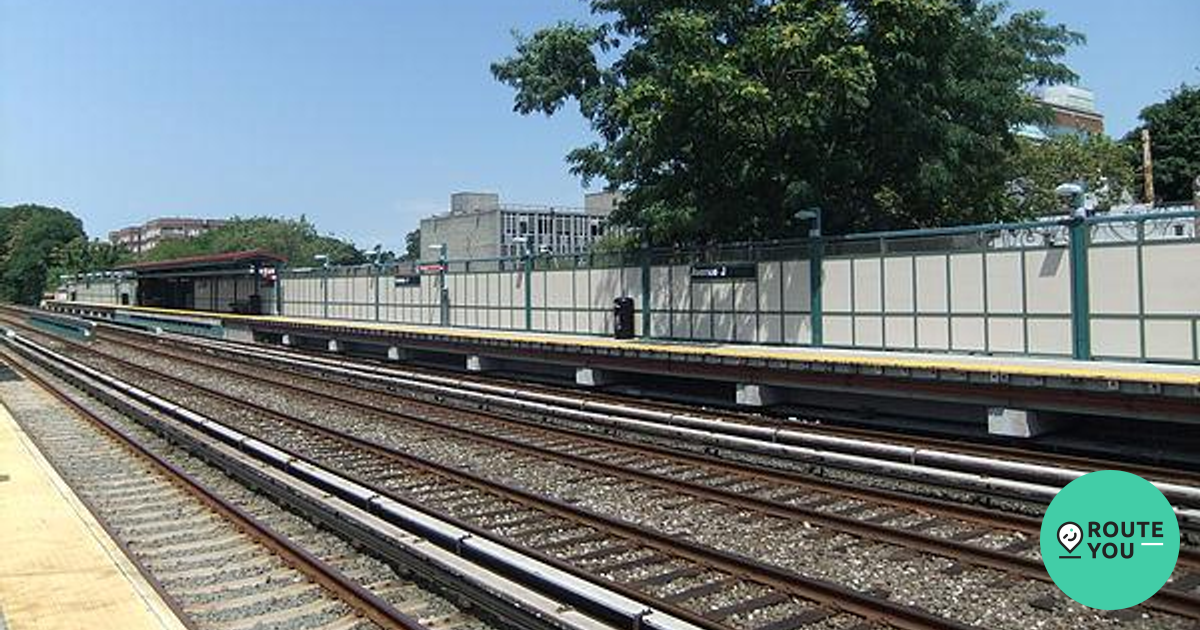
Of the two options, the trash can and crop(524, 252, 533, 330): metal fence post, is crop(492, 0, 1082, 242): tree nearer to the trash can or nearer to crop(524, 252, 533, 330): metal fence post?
the trash can

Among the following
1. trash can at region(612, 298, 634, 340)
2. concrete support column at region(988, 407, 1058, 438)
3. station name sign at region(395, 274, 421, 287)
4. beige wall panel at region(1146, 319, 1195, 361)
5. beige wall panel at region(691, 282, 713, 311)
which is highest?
station name sign at region(395, 274, 421, 287)

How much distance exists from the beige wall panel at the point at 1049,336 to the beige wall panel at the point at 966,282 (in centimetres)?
109

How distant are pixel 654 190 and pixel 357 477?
13.9 meters

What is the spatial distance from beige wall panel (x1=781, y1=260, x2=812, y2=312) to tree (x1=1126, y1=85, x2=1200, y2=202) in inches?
1855

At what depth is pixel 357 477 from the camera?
41.7 ft

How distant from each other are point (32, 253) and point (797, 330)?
135274mm

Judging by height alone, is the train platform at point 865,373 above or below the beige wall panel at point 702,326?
below

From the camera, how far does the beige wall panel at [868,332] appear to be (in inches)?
783

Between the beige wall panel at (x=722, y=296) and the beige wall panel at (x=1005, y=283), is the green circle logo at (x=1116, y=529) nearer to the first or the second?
the beige wall panel at (x=1005, y=283)

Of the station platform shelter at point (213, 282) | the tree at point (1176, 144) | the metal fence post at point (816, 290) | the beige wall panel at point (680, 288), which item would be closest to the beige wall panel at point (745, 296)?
the beige wall panel at point (680, 288)

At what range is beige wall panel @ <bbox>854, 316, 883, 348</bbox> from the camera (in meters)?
19.9

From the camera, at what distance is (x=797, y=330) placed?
21.7 meters

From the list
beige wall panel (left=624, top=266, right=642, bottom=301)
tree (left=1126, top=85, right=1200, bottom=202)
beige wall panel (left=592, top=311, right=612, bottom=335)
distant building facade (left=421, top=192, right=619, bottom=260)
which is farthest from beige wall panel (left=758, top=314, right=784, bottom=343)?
distant building facade (left=421, top=192, right=619, bottom=260)

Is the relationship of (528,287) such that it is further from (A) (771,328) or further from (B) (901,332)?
(B) (901,332)
